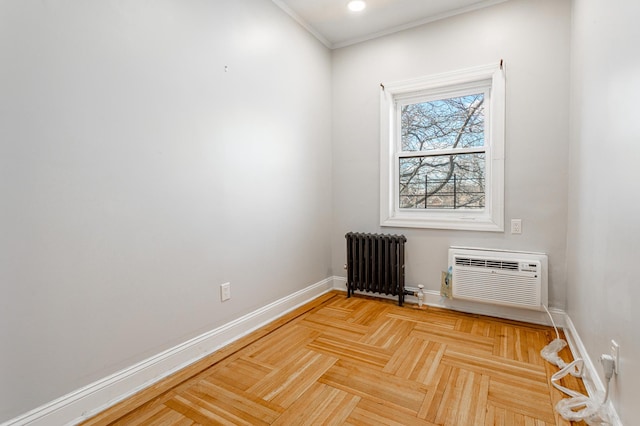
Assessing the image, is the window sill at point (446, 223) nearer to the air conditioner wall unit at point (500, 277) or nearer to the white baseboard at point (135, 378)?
the air conditioner wall unit at point (500, 277)

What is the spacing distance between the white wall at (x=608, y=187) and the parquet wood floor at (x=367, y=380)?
0.41m

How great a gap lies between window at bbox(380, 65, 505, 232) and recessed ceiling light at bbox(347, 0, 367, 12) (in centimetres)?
74

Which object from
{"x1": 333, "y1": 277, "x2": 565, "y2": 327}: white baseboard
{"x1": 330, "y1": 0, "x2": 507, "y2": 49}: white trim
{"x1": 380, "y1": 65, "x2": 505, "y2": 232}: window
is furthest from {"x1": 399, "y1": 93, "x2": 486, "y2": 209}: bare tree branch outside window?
{"x1": 333, "y1": 277, "x2": 565, "y2": 327}: white baseboard

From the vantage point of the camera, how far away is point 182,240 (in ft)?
6.81

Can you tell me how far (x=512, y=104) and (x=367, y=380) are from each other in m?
2.49

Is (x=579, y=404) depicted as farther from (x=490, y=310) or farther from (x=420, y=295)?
(x=420, y=295)

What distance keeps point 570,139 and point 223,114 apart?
8.70 ft

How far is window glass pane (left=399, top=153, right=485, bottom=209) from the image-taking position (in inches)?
119

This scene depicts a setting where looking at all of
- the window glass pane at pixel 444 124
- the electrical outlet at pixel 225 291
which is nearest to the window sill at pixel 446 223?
the window glass pane at pixel 444 124

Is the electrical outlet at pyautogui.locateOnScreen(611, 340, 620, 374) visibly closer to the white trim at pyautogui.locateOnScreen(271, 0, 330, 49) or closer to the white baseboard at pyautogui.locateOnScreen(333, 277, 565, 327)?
the white baseboard at pyautogui.locateOnScreen(333, 277, 565, 327)

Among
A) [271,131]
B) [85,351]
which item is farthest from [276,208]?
[85,351]

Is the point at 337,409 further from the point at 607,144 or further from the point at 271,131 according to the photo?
the point at 271,131

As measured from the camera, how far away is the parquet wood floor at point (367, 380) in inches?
62.9

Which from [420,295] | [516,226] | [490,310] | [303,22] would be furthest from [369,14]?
[490,310]
